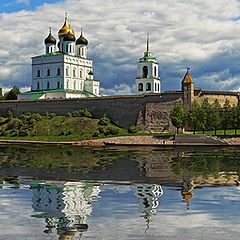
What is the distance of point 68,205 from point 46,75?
52.0m

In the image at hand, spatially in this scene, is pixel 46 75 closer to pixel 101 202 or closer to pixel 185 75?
pixel 185 75

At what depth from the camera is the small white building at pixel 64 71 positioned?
59.5 meters

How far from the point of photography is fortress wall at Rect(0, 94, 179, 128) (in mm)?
47878

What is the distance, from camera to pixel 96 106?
50.6 metres

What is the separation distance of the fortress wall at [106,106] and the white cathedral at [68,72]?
3724 mm

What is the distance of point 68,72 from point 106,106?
12.3m

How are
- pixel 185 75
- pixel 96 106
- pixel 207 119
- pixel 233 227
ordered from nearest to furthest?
pixel 233 227
pixel 207 119
pixel 185 75
pixel 96 106

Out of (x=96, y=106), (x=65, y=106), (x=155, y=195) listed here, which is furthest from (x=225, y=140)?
(x=155, y=195)

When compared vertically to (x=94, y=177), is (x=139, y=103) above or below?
above

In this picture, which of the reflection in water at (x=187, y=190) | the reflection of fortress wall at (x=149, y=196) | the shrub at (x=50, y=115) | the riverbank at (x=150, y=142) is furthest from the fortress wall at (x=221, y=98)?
the reflection of fortress wall at (x=149, y=196)

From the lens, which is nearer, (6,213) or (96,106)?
(6,213)

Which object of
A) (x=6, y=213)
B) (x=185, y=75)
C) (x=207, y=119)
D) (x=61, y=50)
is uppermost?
(x=61, y=50)

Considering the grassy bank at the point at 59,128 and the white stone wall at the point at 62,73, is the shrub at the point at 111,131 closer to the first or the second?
the grassy bank at the point at 59,128

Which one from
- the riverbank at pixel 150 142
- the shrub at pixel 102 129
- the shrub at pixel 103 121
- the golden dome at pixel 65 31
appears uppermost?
the golden dome at pixel 65 31
